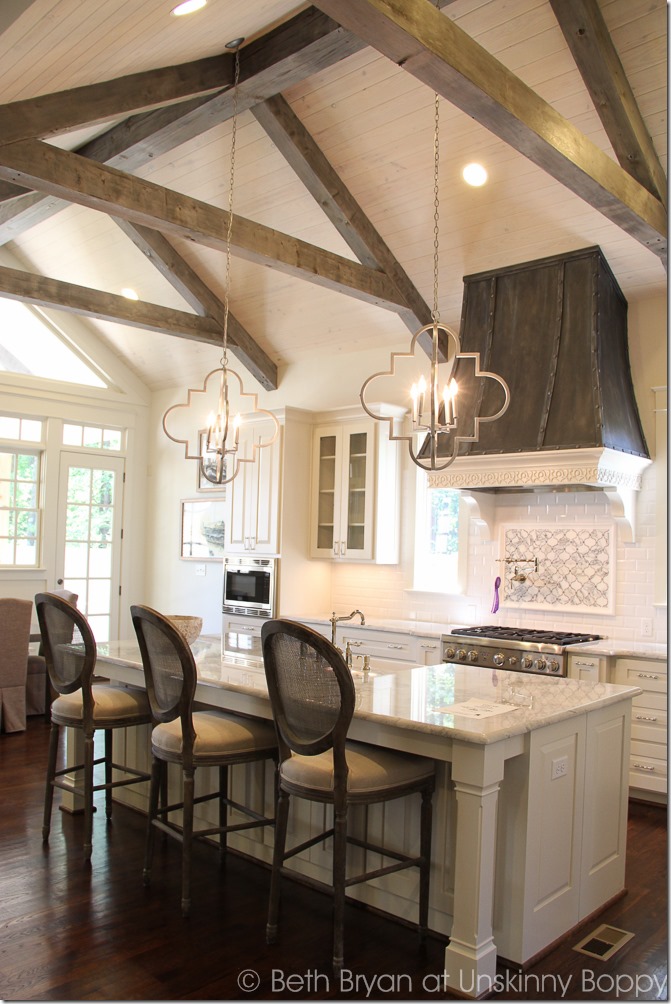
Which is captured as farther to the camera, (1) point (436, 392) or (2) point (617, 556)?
(2) point (617, 556)

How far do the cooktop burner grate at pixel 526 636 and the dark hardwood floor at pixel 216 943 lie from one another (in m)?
1.41

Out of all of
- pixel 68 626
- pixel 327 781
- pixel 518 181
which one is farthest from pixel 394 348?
pixel 327 781

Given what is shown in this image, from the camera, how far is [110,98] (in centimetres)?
434

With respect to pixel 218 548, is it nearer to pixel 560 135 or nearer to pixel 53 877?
pixel 53 877

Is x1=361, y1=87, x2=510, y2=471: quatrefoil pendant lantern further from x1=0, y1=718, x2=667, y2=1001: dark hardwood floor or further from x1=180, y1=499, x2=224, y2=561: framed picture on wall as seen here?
x1=180, y1=499, x2=224, y2=561: framed picture on wall

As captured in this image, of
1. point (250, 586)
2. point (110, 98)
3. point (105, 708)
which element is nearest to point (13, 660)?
point (250, 586)

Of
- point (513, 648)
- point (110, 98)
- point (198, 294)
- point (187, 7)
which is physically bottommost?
point (513, 648)

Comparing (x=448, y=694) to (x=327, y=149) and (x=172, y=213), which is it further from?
(x=327, y=149)

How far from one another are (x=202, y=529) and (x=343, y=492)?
2374 mm

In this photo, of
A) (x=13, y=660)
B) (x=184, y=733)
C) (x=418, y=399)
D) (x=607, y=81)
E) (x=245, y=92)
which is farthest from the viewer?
(x=13, y=660)

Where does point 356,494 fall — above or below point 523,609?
above

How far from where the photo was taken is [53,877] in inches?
137

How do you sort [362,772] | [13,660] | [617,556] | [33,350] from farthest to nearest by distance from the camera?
[33,350], [13,660], [617,556], [362,772]

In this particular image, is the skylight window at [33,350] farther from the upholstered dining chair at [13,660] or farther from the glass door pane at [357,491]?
the glass door pane at [357,491]
